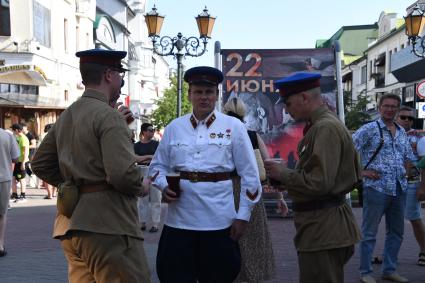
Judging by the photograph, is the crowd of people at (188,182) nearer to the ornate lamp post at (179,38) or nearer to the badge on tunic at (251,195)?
the badge on tunic at (251,195)

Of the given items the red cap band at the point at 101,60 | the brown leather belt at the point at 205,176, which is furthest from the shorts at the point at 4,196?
the red cap band at the point at 101,60

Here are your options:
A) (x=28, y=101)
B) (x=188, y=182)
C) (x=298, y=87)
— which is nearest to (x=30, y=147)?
(x=28, y=101)

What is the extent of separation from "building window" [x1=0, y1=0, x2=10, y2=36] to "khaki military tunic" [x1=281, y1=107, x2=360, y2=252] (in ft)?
75.0

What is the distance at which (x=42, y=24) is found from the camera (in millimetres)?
26203

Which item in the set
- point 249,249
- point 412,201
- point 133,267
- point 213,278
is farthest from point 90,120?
point 412,201

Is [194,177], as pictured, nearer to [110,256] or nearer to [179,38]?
[110,256]

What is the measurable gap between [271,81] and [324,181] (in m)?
7.16

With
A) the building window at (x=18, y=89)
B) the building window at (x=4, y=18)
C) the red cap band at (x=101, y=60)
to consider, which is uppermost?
the building window at (x=4, y=18)

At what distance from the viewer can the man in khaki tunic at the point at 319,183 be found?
134 inches

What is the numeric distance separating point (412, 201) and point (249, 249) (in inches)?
112

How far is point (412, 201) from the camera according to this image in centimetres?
723

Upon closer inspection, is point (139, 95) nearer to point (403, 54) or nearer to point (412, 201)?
point (403, 54)

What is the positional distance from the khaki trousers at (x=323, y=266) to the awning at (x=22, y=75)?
71.9ft

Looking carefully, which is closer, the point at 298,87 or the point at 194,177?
the point at 298,87
